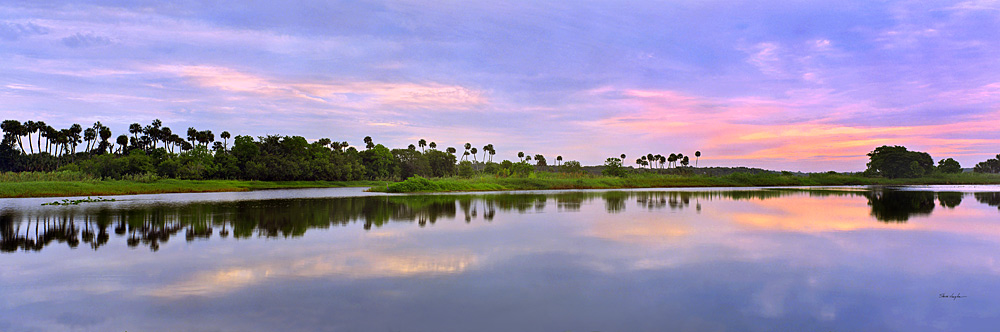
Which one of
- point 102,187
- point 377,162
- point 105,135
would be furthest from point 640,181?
point 105,135

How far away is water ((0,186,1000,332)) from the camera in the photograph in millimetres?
7070

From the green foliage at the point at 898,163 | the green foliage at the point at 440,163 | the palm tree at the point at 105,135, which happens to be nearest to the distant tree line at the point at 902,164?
the green foliage at the point at 898,163

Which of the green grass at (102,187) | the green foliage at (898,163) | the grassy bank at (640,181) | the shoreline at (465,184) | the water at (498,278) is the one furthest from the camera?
the green foliage at (898,163)

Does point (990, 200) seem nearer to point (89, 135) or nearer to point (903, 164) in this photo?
point (903, 164)

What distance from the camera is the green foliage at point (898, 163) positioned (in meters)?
94.2

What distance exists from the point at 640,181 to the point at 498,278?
217ft

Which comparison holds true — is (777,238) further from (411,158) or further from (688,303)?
(411,158)

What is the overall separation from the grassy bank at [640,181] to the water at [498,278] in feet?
107

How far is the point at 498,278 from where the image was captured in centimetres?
955

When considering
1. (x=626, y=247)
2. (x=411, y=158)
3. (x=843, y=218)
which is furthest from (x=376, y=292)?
(x=411, y=158)

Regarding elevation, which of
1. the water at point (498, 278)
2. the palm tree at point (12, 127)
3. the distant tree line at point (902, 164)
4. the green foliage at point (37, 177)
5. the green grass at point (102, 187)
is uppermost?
the palm tree at point (12, 127)

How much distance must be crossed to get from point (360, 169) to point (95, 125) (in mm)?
50692

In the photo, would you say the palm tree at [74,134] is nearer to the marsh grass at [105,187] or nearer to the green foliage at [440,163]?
the marsh grass at [105,187]

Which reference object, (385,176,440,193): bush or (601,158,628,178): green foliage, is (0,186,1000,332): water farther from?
(601,158,628,178): green foliage
